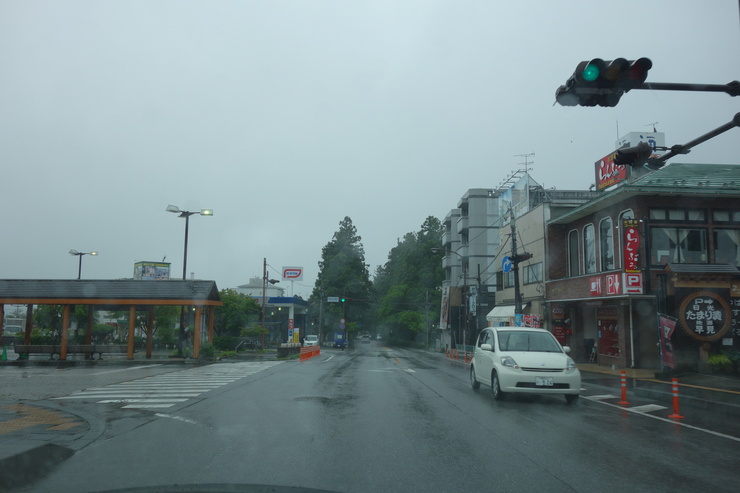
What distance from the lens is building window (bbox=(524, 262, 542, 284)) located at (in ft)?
112

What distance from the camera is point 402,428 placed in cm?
912

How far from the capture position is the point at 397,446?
7.77m

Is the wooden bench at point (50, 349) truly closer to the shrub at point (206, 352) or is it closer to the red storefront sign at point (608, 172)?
the shrub at point (206, 352)

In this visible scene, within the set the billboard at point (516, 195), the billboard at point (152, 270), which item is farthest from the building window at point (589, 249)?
the billboard at point (152, 270)

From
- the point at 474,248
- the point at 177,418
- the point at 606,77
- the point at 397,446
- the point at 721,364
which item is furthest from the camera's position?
the point at 474,248

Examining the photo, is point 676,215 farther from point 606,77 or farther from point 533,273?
point 606,77

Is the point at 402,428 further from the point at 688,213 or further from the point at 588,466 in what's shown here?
the point at 688,213

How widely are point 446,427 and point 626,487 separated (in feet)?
12.1

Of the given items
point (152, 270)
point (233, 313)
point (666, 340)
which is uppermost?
point (152, 270)

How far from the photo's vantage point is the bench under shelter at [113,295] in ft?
96.2

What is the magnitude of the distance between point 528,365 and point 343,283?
7059 centimetres

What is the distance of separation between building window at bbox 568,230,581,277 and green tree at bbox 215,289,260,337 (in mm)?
26605

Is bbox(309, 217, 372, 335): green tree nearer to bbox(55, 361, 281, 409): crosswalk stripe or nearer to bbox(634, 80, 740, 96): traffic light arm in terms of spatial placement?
bbox(55, 361, 281, 409): crosswalk stripe

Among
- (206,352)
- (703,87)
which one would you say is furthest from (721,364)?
(206,352)
